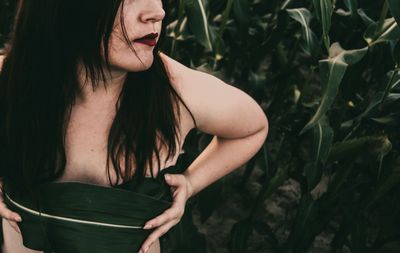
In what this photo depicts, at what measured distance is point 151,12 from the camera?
59 cm

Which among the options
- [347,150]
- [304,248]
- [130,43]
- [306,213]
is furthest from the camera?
[304,248]

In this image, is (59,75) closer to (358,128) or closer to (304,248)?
(358,128)

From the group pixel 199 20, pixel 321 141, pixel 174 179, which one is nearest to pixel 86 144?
pixel 174 179

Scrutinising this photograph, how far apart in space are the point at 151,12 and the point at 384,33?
52 cm

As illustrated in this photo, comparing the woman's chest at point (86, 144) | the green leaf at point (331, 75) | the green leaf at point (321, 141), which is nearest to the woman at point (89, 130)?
the woman's chest at point (86, 144)

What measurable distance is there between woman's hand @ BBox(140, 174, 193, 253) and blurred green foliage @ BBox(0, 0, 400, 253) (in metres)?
0.31

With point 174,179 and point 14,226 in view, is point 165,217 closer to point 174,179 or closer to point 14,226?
point 174,179

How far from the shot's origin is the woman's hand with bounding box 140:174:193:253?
0.68 m

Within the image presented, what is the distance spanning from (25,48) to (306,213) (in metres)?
0.80

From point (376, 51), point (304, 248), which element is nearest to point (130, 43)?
point (376, 51)

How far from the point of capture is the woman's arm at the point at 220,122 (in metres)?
0.68

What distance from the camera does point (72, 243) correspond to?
675 mm

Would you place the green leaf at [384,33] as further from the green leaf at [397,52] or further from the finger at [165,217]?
the finger at [165,217]

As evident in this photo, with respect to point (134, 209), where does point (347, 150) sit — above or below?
below
